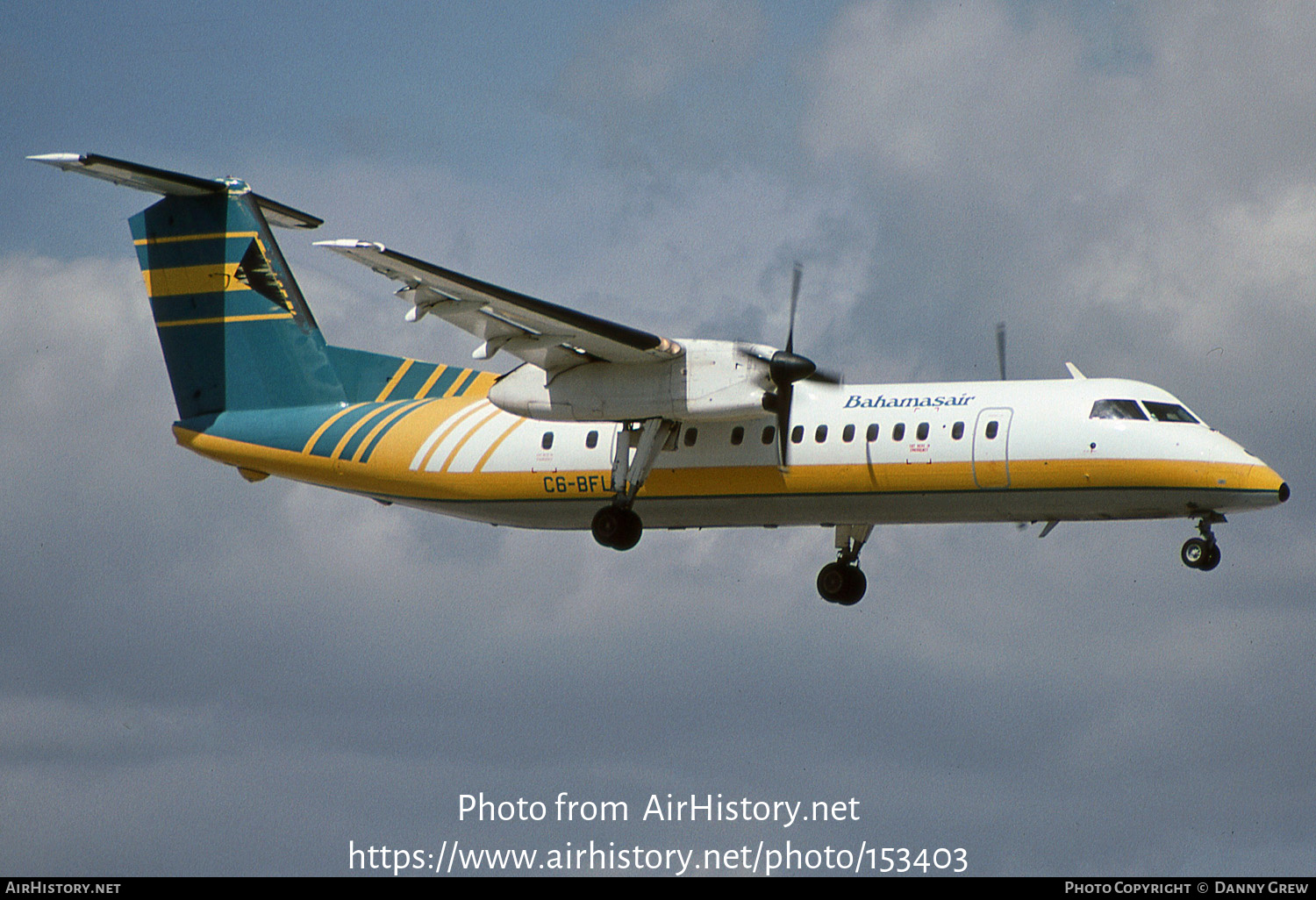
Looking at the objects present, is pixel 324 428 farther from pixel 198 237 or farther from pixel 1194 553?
pixel 1194 553

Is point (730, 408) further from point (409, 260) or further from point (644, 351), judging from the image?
point (409, 260)

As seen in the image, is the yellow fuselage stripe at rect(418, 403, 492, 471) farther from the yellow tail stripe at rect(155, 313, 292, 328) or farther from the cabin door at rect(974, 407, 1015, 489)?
the cabin door at rect(974, 407, 1015, 489)

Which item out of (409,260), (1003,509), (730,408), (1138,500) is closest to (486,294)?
(409,260)

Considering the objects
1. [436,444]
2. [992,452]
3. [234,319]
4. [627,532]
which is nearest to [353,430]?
[436,444]

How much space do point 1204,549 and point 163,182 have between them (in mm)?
16048

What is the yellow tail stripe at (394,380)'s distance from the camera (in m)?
24.6

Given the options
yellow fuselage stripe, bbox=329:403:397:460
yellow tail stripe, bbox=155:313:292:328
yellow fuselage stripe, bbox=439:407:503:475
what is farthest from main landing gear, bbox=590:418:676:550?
yellow tail stripe, bbox=155:313:292:328

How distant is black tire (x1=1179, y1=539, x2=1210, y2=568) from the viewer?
20.2m

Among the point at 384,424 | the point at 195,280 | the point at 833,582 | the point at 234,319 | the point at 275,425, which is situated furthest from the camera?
the point at 195,280

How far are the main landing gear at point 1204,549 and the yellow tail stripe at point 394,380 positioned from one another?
38.0 feet

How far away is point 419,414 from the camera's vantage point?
940 inches

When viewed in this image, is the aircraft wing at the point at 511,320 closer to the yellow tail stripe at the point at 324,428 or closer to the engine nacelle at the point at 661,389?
the engine nacelle at the point at 661,389

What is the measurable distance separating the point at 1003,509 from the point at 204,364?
40.9 ft

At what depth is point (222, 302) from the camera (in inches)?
998
